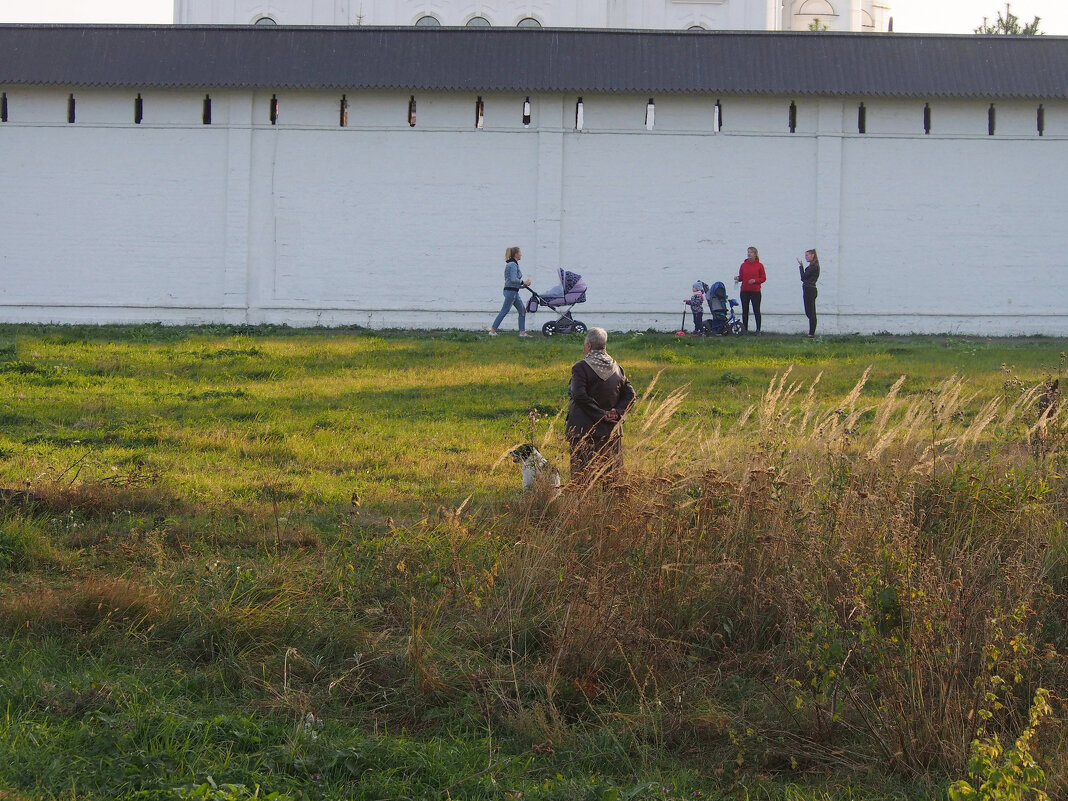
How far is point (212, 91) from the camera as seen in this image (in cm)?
2494

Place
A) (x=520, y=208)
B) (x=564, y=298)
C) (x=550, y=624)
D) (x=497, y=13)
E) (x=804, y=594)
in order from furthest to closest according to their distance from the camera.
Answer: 1. (x=497, y=13)
2. (x=520, y=208)
3. (x=564, y=298)
4. (x=550, y=624)
5. (x=804, y=594)

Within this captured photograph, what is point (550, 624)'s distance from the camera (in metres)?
6.60

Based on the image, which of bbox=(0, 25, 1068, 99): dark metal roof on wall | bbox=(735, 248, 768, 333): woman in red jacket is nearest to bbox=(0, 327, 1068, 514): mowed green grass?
bbox=(735, 248, 768, 333): woman in red jacket

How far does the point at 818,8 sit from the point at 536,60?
58.3ft

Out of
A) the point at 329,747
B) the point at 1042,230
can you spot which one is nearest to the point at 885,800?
the point at 329,747

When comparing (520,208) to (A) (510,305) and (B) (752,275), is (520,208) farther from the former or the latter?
(B) (752,275)

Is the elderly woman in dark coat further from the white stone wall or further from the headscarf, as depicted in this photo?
the white stone wall

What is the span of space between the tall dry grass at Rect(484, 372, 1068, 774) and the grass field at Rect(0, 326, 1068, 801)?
0.08 feet

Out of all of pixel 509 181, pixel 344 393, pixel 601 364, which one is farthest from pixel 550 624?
pixel 509 181

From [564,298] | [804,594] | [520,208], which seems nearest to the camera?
[804,594]

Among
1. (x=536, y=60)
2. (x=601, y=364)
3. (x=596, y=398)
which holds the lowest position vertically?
(x=596, y=398)

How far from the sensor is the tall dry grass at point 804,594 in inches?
220

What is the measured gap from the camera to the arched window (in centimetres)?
3853

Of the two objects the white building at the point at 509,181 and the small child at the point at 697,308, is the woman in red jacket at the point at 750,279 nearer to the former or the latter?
the small child at the point at 697,308
